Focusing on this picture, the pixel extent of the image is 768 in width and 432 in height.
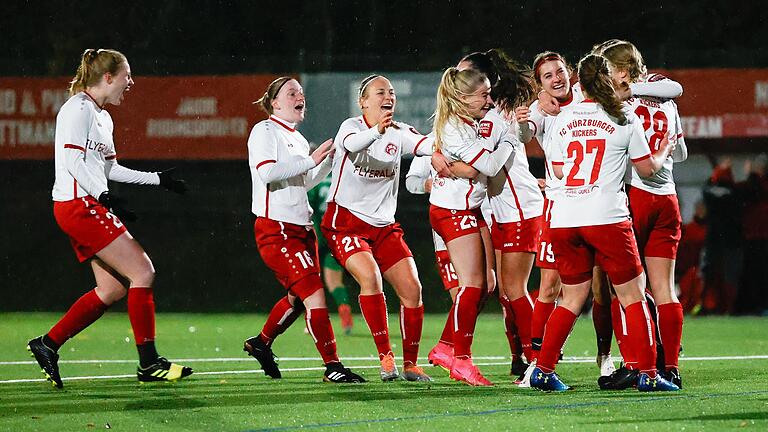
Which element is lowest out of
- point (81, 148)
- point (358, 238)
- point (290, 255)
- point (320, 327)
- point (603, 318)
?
point (320, 327)

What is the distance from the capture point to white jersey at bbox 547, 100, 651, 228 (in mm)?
→ 7184

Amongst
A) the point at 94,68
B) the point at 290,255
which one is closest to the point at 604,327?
the point at 290,255

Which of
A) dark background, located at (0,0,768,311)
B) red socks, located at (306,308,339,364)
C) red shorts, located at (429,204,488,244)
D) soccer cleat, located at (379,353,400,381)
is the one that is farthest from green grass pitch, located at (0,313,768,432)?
dark background, located at (0,0,768,311)

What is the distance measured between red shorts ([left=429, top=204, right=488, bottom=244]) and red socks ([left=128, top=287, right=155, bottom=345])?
1852 millimetres

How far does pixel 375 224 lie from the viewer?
8.33m

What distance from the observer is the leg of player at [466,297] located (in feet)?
26.1

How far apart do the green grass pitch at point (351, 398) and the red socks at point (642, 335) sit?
0.57 feet

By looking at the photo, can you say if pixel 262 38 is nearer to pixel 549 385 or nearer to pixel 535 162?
pixel 535 162

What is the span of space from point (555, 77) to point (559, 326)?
1762 mm

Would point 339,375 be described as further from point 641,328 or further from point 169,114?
point 169,114

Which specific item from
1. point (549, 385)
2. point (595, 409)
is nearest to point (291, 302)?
point (549, 385)

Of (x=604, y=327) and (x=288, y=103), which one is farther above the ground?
(x=288, y=103)

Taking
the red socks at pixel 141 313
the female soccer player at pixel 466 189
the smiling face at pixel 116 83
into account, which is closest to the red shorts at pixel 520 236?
the female soccer player at pixel 466 189

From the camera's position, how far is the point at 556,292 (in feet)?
27.2
